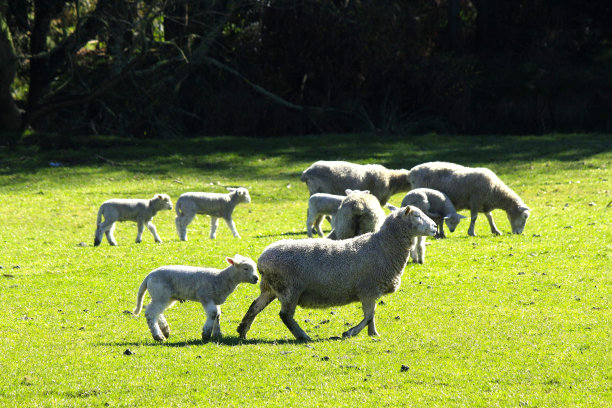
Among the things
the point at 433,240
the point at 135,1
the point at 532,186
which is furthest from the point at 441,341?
the point at 135,1

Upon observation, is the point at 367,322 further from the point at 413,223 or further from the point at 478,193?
the point at 478,193

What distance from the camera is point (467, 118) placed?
36.5 m

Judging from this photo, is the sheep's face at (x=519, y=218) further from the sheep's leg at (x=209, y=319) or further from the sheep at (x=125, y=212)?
the sheep's leg at (x=209, y=319)

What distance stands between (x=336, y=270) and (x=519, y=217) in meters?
8.42

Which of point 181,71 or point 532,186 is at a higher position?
point 181,71

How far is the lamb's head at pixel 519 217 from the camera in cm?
1745

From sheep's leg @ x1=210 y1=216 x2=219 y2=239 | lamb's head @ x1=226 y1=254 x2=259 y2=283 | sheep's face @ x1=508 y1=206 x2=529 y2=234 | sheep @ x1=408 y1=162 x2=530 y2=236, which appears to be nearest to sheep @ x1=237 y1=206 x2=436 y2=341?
lamb's head @ x1=226 y1=254 x2=259 y2=283

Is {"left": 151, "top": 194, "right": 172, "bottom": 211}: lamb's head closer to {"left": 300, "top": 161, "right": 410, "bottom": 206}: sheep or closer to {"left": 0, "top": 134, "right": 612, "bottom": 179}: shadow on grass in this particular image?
{"left": 300, "top": 161, "right": 410, "bottom": 206}: sheep

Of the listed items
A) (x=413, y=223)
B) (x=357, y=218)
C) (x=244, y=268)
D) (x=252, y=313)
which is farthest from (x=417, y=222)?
(x=357, y=218)

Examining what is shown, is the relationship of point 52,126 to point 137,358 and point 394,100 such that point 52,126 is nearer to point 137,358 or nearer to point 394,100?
point 394,100

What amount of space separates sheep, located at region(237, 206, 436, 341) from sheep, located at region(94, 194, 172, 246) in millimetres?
7727

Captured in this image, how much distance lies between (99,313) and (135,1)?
20008mm

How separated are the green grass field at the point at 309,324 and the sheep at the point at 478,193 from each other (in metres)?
0.45

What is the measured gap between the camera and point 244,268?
395 inches
